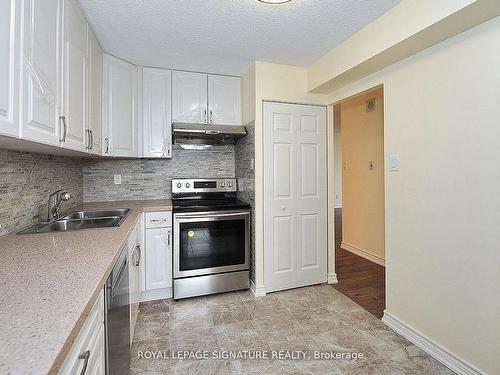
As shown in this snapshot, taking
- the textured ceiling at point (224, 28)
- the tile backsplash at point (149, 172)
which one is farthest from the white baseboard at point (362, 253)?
the textured ceiling at point (224, 28)

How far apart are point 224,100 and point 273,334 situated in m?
2.34

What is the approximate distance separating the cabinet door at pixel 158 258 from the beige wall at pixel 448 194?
1.95 meters

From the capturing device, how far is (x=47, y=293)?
30.2 inches

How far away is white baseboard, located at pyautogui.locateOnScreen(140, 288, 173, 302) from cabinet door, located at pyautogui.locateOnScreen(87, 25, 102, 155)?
1366mm

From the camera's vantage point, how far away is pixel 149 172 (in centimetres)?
303

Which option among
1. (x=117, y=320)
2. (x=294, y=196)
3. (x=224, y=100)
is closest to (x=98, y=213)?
(x=117, y=320)

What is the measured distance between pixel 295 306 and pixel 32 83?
2400mm

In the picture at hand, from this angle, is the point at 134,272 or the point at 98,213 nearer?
the point at 134,272

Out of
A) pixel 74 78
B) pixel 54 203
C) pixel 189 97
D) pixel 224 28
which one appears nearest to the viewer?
pixel 74 78

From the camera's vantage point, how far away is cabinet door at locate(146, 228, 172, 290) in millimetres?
2473

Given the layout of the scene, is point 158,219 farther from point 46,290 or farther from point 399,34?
point 399,34

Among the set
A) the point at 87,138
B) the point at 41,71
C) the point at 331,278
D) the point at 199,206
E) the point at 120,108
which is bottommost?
the point at 331,278

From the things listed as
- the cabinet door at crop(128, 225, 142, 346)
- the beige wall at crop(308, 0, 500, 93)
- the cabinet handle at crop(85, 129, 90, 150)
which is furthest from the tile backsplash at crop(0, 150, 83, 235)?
the beige wall at crop(308, 0, 500, 93)

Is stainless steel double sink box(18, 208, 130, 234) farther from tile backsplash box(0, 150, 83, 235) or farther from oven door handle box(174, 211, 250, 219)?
oven door handle box(174, 211, 250, 219)
